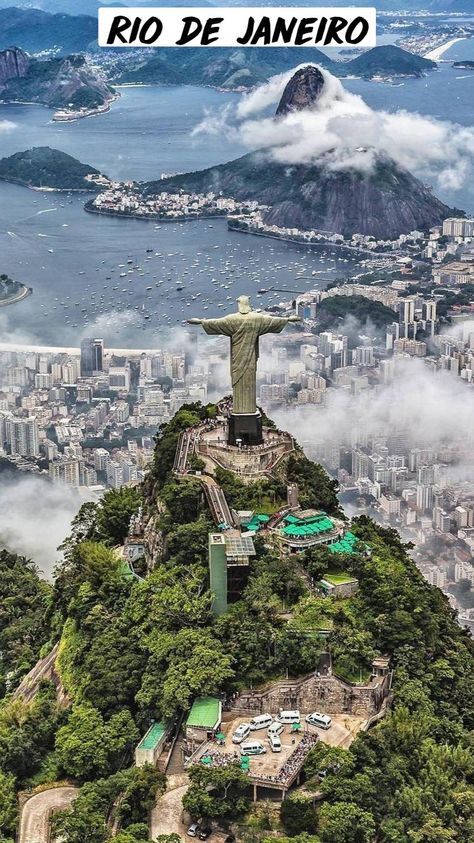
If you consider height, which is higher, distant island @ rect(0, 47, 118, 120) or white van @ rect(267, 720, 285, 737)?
white van @ rect(267, 720, 285, 737)

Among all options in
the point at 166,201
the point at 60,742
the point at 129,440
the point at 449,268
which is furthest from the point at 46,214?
the point at 60,742

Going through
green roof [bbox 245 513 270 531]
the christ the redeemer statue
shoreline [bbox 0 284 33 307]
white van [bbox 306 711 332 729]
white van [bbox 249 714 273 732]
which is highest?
the christ the redeemer statue

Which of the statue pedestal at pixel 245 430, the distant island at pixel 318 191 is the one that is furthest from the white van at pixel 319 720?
the distant island at pixel 318 191

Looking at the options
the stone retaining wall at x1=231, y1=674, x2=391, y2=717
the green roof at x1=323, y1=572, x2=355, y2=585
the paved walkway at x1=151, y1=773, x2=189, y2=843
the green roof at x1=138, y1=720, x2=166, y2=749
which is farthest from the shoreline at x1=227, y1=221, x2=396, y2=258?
the paved walkway at x1=151, y1=773, x2=189, y2=843

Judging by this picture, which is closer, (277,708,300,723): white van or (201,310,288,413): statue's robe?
(277,708,300,723): white van

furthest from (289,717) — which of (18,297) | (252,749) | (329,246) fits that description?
(329,246)

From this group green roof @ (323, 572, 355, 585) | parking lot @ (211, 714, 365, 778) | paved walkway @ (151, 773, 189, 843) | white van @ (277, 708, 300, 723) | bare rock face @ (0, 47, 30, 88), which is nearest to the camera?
paved walkway @ (151, 773, 189, 843)

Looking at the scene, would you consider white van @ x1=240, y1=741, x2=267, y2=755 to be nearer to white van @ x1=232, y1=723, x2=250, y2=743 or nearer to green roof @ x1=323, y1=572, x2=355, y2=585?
white van @ x1=232, y1=723, x2=250, y2=743

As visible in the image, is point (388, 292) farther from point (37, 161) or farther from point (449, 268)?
point (37, 161)
